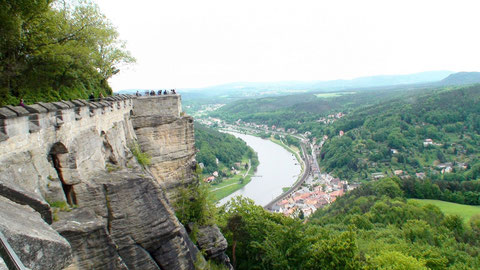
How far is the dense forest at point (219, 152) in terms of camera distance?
71438 mm

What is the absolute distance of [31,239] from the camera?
4.43 metres

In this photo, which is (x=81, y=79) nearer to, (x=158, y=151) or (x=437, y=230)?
(x=158, y=151)

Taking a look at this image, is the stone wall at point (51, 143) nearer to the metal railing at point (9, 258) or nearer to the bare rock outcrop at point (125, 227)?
the bare rock outcrop at point (125, 227)

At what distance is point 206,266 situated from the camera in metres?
11.4

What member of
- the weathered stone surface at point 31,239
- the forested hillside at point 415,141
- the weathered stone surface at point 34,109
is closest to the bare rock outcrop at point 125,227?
the weathered stone surface at point 31,239

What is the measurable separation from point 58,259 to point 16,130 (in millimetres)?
2892

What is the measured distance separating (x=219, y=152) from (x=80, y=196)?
70652 mm

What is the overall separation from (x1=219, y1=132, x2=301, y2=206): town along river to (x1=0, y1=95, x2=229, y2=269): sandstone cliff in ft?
114

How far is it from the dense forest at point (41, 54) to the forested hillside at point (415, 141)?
249 feet

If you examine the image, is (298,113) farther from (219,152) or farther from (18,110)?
(18,110)

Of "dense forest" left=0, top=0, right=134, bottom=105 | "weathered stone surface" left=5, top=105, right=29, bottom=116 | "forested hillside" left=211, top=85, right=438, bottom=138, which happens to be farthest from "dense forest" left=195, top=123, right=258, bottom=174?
"weathered stone surface" left=5, top=105, right=29, bottom=116

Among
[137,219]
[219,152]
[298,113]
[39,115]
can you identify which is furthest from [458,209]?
[298,113]

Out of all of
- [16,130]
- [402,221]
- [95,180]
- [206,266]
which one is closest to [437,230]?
[402,221]

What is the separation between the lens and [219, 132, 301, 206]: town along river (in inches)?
2388
